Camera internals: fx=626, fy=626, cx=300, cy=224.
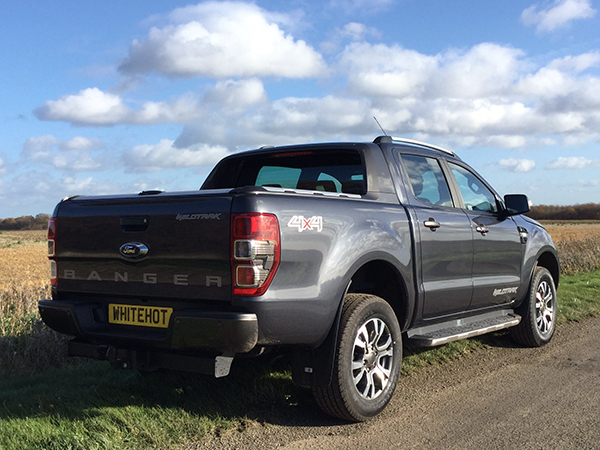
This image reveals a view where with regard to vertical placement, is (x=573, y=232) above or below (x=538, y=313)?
below

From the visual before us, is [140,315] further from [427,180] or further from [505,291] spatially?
[505,291]

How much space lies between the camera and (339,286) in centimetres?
411

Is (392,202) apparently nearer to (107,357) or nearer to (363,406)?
(363,406)

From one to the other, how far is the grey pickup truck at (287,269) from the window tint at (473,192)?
1.00 feet

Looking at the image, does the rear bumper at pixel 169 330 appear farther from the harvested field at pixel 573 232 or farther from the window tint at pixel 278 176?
the harvested field at pixel 573 232

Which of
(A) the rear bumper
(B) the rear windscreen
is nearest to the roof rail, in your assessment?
(B) the rear windscreen

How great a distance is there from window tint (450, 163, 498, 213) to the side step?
106 centimetres

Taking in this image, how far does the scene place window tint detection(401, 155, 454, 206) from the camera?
5.35 metres

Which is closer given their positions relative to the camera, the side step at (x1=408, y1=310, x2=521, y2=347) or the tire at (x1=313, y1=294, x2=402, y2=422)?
the tire at (x1=313, y1=294, x2=402, y2=422)

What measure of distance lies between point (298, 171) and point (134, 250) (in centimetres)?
182

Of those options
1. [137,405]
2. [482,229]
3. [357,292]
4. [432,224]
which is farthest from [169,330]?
[482,229]

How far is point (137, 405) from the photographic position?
439 cm

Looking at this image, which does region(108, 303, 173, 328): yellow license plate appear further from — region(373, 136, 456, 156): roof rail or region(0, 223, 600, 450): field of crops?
region(373, 136, 456, 156): roof rail

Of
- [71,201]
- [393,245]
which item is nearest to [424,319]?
[393,245]
